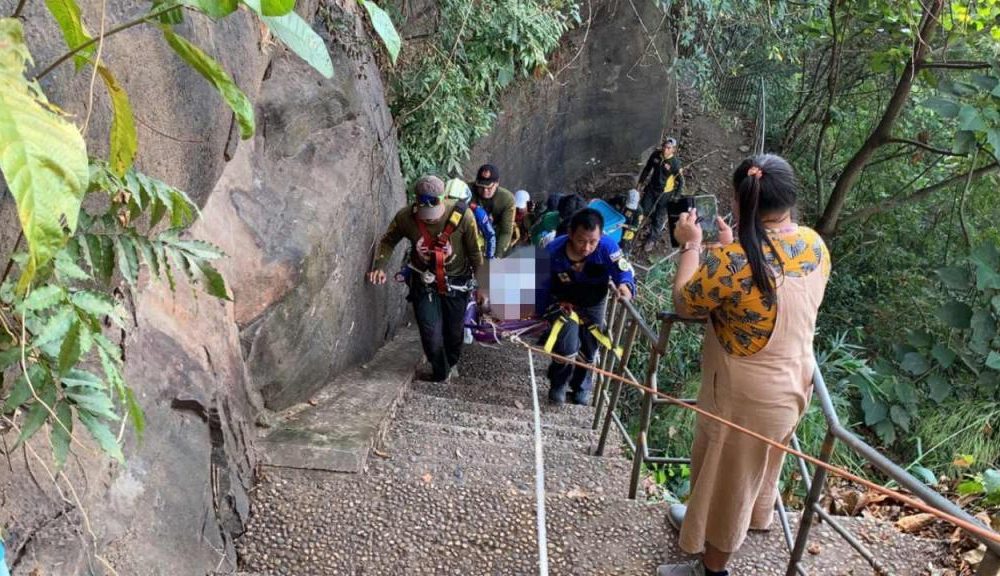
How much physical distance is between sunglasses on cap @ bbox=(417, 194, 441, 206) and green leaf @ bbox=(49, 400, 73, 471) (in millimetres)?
2903

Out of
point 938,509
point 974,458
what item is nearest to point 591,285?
point 938,509

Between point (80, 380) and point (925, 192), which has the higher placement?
point (925, 192)

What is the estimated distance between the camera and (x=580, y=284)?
4.45 meters

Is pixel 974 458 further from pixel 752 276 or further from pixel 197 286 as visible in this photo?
pixel 197 286

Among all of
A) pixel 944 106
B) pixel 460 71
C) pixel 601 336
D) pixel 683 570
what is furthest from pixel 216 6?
pixel 460 71

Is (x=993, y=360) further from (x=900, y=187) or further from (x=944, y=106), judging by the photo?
(x=900, y=187)

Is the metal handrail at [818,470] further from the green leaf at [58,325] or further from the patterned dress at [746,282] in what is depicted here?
the green leaf at [58,325]

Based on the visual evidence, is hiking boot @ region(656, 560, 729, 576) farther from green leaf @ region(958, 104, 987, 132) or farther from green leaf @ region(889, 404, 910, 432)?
green leaf @ region(889, 404, 910, 432)

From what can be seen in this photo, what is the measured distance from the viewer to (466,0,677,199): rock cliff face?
10180 mm

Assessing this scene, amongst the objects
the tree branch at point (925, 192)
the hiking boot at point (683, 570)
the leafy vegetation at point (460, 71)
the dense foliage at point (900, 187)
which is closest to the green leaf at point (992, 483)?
the dense foliage at point (900, 187)

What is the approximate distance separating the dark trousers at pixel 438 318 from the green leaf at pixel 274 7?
369 centimetres

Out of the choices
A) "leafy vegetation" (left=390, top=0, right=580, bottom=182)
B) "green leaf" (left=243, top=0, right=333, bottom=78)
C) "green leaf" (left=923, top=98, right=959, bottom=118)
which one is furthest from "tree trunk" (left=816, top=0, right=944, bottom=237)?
"green leaf" (left=243, top=0, right=333, bottom=78)

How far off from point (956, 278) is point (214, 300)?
553cm

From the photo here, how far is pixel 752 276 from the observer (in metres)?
2.18
